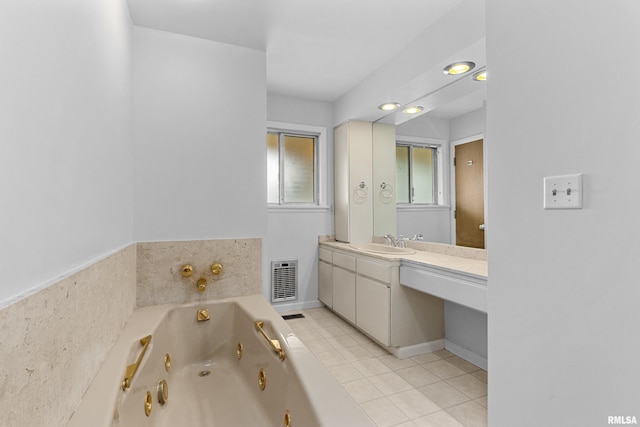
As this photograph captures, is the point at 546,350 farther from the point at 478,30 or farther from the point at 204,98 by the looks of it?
the point at 204,98

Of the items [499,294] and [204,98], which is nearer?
[499,294]

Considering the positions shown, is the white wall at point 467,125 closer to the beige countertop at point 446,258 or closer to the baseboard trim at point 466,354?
the beige countertop at point 446,258

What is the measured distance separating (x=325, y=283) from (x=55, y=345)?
114 inches

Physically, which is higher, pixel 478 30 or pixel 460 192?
pixel 478 30

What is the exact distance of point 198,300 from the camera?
205 centimetres

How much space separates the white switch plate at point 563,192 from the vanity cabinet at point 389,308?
159 centimetres

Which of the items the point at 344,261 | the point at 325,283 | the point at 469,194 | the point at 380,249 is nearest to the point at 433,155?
the point at 469,194

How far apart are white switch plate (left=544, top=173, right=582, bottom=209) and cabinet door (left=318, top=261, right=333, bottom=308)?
2586 mm

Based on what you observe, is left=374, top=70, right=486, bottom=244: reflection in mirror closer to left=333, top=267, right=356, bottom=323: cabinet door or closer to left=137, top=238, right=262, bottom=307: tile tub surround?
left=333, top=267, right=356, bottom=323: cabinet door

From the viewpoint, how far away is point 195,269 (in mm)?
2055

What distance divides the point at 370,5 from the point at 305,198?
2.24 m

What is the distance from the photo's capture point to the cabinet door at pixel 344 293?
3.00 metres

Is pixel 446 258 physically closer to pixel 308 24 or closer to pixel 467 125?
pixel 467 125

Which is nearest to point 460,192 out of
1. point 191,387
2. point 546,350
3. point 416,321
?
point 416,321
